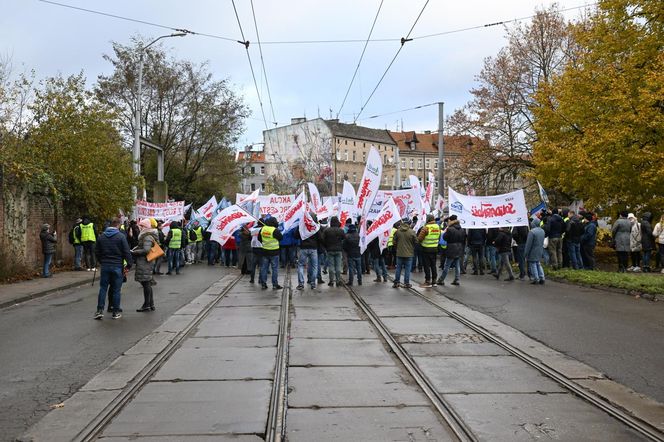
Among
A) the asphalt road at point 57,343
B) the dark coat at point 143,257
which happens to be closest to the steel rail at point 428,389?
the asphalt road at point 57,343

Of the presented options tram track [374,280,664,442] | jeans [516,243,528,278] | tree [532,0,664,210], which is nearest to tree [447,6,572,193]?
tree [532,0,664,210]

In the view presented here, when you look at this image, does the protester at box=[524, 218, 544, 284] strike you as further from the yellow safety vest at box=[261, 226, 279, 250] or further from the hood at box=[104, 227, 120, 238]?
the hood at box=[104, 227, 120, 238]

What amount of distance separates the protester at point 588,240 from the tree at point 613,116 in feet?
8.48

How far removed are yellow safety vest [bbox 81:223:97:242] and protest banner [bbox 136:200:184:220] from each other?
4.38 meters

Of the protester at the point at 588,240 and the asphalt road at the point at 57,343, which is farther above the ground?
the protester at the point at 588,240

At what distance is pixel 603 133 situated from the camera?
21219 millimetres

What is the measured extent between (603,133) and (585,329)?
13555 millimetres

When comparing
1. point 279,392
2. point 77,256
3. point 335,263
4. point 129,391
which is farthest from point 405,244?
point 77,256

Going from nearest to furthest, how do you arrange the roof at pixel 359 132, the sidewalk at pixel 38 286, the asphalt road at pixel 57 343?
1. the asphalt road at pixel 57 343
2. the sidewalk at pixel 38 286
3. the roof at pixel 359 132

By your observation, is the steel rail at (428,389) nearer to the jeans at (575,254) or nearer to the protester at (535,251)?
the protester at (535,251)

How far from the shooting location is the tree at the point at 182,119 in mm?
37656

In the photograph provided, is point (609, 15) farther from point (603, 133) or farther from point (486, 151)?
point (486, 151)

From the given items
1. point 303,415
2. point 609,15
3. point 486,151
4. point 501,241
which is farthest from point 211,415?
point 486,151

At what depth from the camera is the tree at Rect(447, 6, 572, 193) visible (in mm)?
35531
